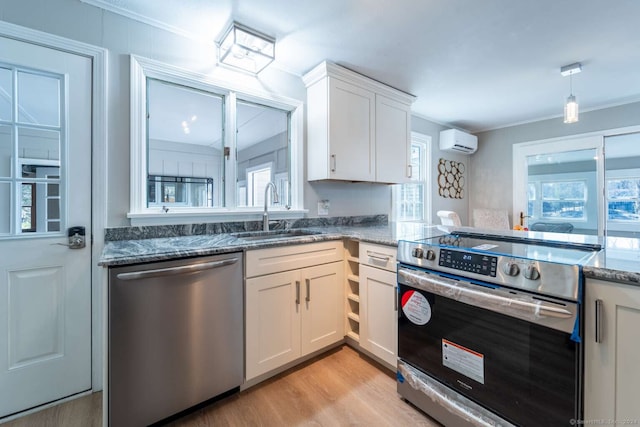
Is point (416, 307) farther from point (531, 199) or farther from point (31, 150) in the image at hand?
point (531, 199)

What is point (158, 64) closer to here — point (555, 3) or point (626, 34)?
point (555, 3)

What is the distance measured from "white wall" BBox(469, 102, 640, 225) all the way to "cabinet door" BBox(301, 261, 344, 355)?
11.1 feet

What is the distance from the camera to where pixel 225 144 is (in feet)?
6.94

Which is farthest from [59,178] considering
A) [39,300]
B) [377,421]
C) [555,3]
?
[555,3]

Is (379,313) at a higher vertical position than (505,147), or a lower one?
A: lower

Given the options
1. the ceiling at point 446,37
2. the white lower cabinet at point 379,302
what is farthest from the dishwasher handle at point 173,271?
the ceiling at point 446,37

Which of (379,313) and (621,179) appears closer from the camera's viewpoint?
(379,313)

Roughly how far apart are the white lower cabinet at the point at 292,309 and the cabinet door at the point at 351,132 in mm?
783

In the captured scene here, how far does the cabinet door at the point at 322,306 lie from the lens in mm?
1839

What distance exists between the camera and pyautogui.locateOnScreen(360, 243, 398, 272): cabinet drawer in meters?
1.71

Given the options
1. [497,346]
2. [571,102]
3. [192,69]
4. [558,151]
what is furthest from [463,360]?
[558,151]

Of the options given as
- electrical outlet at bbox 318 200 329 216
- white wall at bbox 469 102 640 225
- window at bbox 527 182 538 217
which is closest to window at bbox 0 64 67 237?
electrical outlet at bbox 318 200 329 216

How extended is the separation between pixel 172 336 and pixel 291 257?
0.75 metres

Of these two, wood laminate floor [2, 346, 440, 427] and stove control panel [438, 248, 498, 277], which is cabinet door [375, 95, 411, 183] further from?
wood laminate floor [2, 346, 440, 427]
